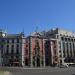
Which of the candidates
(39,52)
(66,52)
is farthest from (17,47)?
(66,52)

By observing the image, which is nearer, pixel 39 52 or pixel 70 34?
pixel 39 52

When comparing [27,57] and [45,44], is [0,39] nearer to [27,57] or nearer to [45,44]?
[27,57]

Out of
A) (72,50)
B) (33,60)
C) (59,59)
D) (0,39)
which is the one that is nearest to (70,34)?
(72,50)

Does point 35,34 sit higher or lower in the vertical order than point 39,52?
higher

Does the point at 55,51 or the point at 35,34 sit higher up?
the point at 35,34

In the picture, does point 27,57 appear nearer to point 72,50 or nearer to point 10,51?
point 10,51

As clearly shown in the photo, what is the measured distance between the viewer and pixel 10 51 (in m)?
124

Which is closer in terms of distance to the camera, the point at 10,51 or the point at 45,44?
the point at 10,51

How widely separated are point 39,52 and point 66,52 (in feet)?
64.6

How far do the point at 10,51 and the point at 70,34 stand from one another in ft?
157

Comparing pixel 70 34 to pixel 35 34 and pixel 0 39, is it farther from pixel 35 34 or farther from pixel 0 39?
pixel 0 39

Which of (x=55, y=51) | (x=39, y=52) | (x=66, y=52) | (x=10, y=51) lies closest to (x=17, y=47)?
(x=10, y=51)

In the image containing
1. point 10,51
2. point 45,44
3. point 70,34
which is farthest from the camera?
point 70,34

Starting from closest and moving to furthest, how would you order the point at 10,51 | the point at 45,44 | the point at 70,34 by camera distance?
the point at 10,51, the point at 45,44, the point at 70,34
